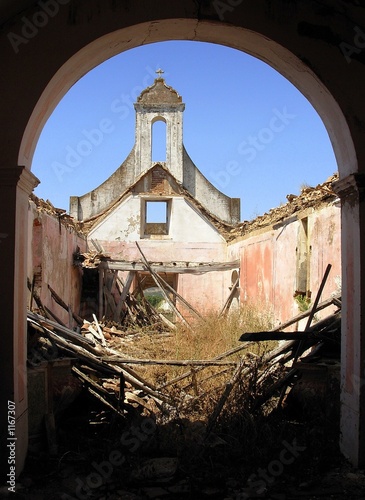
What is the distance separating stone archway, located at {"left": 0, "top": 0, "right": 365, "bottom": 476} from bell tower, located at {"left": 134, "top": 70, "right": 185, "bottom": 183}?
1933cm

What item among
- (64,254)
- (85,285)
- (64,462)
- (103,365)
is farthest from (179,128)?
(64,462)

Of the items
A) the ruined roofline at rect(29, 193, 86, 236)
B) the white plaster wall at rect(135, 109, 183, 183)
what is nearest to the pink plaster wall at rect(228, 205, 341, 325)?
the ruined roofline at rect(29, 193, 86, 236)

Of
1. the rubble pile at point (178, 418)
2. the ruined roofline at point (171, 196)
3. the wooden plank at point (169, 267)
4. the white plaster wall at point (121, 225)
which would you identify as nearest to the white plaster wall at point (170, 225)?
the white plaster wall at point (121, 225)

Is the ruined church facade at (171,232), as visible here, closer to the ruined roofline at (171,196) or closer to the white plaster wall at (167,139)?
the ruined roofline at (171,196)

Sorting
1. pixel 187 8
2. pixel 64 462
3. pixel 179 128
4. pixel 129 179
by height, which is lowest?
pixel 64 462

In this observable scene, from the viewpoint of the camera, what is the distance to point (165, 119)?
2402cm

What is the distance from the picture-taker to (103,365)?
6121 millimetres

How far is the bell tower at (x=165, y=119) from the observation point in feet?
78.1

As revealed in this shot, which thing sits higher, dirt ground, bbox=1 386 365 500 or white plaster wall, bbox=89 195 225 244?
white plaster wall, bbox=89 195 225 244

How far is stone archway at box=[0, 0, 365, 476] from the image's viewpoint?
4219 mm

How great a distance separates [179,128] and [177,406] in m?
19.5

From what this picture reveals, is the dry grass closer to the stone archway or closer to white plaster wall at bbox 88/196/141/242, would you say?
the stone archway

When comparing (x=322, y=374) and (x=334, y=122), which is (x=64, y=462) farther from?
(x=334, y=122)

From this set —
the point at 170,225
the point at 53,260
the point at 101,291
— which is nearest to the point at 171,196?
the point at 170,225
